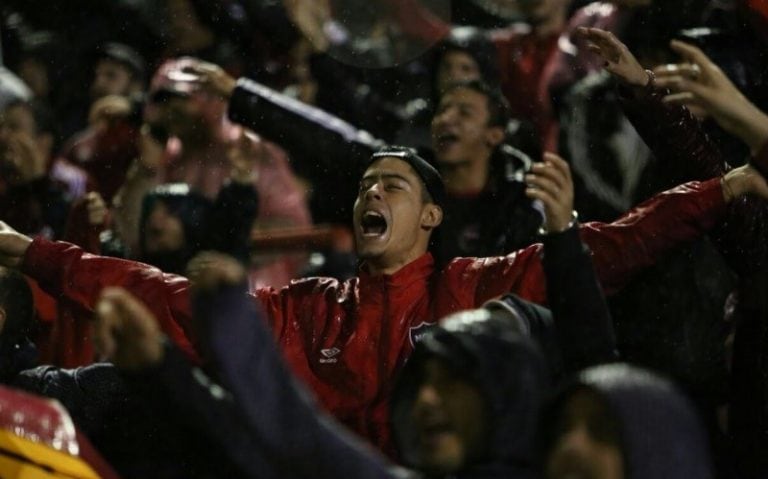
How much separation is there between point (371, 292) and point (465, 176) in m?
1.27

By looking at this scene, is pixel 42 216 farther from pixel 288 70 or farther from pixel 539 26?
pixel 539 26

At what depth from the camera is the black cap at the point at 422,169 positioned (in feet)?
19.2

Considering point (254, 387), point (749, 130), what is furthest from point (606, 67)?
point (254, 387)

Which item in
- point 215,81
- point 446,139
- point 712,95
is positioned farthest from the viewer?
point 215,81

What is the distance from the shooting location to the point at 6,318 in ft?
18.4

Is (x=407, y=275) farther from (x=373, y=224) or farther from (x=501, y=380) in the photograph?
(x=501, y=380)

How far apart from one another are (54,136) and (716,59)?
3.62 meters

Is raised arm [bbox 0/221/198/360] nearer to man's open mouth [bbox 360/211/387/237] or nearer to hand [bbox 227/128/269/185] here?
man's open mouth [bbox 360/211/387/237]

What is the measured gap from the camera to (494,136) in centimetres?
678

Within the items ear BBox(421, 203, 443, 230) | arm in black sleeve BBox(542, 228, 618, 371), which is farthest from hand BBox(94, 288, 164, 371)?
ear BBox(421, 203, 443, 230)

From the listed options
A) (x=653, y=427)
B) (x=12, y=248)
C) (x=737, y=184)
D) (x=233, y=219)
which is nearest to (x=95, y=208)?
(x=233, y=219)

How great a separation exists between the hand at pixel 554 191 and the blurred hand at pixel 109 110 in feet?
12.8

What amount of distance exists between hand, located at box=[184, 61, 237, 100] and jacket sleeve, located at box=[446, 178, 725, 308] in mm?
2032

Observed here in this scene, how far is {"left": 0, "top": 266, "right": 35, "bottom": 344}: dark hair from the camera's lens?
5.60 m
